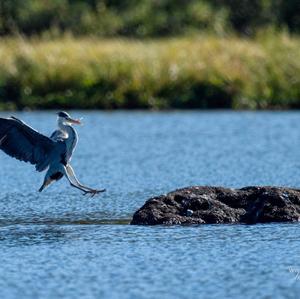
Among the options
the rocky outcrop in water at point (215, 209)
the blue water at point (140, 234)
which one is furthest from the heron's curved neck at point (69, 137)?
the rocky outcrop in water at point (215, 209)

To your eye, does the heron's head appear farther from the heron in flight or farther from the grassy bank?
the grassy bank

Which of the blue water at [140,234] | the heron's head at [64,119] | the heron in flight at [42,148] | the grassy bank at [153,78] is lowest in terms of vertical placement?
the grassy bank at [153,78]

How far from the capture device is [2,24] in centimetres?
3559

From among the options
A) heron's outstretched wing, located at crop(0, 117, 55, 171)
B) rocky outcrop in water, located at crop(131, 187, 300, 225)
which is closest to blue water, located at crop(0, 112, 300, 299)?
rocky outcrop in water, located at crop(131, 187, 300, 225)

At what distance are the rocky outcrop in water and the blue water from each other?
6.9 inches

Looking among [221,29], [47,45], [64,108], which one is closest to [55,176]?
[64,108]

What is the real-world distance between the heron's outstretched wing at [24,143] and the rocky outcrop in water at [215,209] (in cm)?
138

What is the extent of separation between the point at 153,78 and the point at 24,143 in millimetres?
14138

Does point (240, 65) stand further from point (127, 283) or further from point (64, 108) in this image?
point (127, 283)

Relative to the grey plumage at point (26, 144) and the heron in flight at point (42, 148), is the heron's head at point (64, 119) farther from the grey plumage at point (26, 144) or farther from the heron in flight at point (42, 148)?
the grey plumage at point (26, 144)

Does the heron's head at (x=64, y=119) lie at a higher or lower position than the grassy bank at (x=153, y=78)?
higher

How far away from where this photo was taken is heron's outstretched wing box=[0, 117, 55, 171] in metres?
12.5

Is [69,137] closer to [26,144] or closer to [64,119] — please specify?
[64,119]

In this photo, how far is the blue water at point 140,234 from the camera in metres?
9.41
